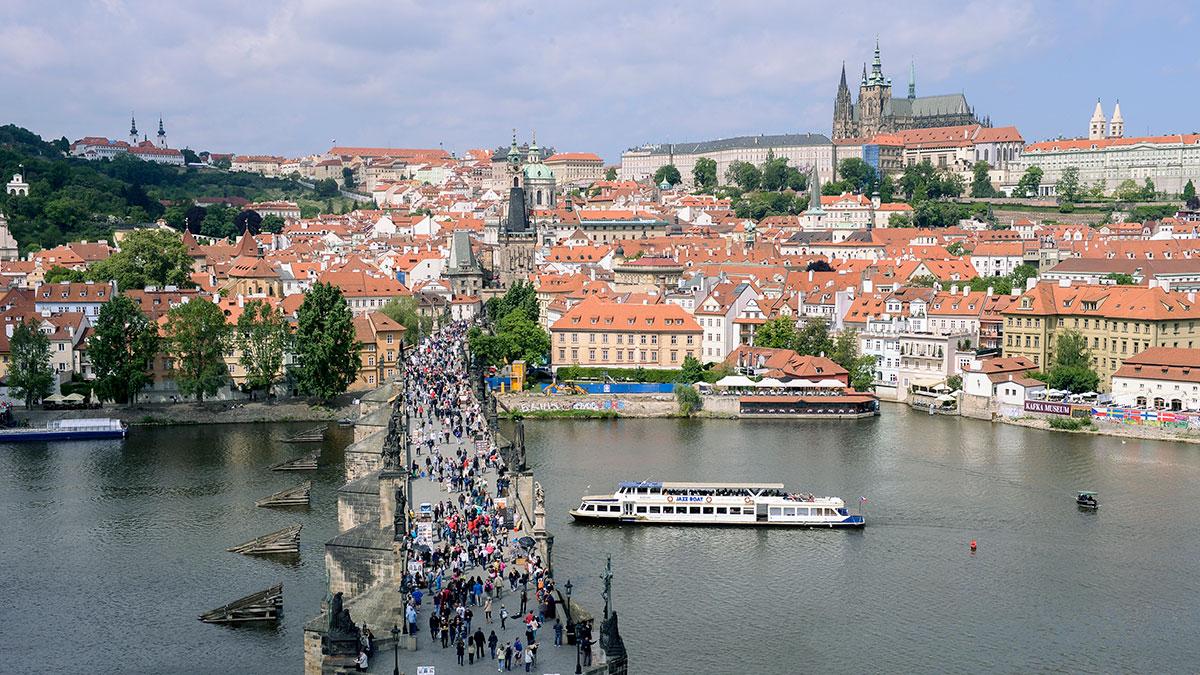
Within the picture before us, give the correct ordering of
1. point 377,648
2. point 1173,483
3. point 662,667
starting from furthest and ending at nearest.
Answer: point 1173,483 → point 662,667 → point 377,648

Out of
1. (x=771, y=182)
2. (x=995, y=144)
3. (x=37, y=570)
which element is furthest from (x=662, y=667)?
(x=995, y=144)

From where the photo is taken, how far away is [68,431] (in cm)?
4147

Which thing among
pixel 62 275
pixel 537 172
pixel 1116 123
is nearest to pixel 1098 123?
pixel 1116 123

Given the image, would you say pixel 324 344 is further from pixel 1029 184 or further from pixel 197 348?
pixel 1029 184

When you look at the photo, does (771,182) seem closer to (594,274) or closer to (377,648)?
(594,274)

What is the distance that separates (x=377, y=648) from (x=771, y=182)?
110 metres

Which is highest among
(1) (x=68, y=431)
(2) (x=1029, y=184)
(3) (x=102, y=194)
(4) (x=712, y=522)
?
(2) (x=1029, y=184)

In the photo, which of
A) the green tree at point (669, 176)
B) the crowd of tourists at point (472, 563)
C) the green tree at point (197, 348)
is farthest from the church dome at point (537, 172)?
the crowd of tourists at point (472, 563)

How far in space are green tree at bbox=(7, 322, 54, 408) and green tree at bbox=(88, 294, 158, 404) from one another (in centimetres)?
158

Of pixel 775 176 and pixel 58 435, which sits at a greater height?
pixel 775 176

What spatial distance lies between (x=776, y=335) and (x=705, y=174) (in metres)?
84.0

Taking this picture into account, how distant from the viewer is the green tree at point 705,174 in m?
134

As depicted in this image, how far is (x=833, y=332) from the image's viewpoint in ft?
179

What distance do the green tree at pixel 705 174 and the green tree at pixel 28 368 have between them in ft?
304
